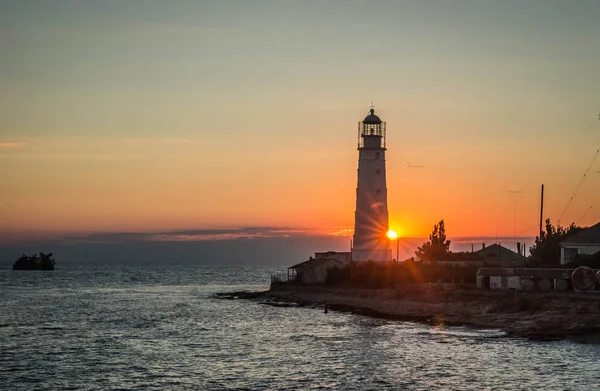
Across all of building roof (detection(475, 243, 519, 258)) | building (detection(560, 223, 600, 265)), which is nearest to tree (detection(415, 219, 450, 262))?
building roof (detection(475, 243, 519, 258))

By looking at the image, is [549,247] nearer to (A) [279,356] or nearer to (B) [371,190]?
(B) [371,190]

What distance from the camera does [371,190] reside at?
79938 millimetres

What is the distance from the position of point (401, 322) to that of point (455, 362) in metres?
19.0

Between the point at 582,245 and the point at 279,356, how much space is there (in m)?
Result: 39.1

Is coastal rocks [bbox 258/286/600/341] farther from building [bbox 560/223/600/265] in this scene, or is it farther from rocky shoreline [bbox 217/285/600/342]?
building [bbox 560/223/600/265]

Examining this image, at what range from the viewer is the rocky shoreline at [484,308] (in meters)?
44.7

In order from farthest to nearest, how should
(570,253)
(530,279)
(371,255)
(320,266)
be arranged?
1. (320,266)
2. (371,255)
3. (570,253)
4. (530,279)

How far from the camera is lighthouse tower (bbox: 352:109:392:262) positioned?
79.9m

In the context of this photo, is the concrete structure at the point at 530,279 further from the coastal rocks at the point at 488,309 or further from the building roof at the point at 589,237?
the building roof at the point at 589,237

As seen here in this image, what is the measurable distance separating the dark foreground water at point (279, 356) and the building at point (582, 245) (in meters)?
22.7

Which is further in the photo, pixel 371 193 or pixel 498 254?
pixel 498 254

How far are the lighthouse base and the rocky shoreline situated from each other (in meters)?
4.53

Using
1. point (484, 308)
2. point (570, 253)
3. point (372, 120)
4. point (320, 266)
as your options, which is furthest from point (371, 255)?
point (484, 308)

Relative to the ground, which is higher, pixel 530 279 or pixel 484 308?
pixel 530 279
